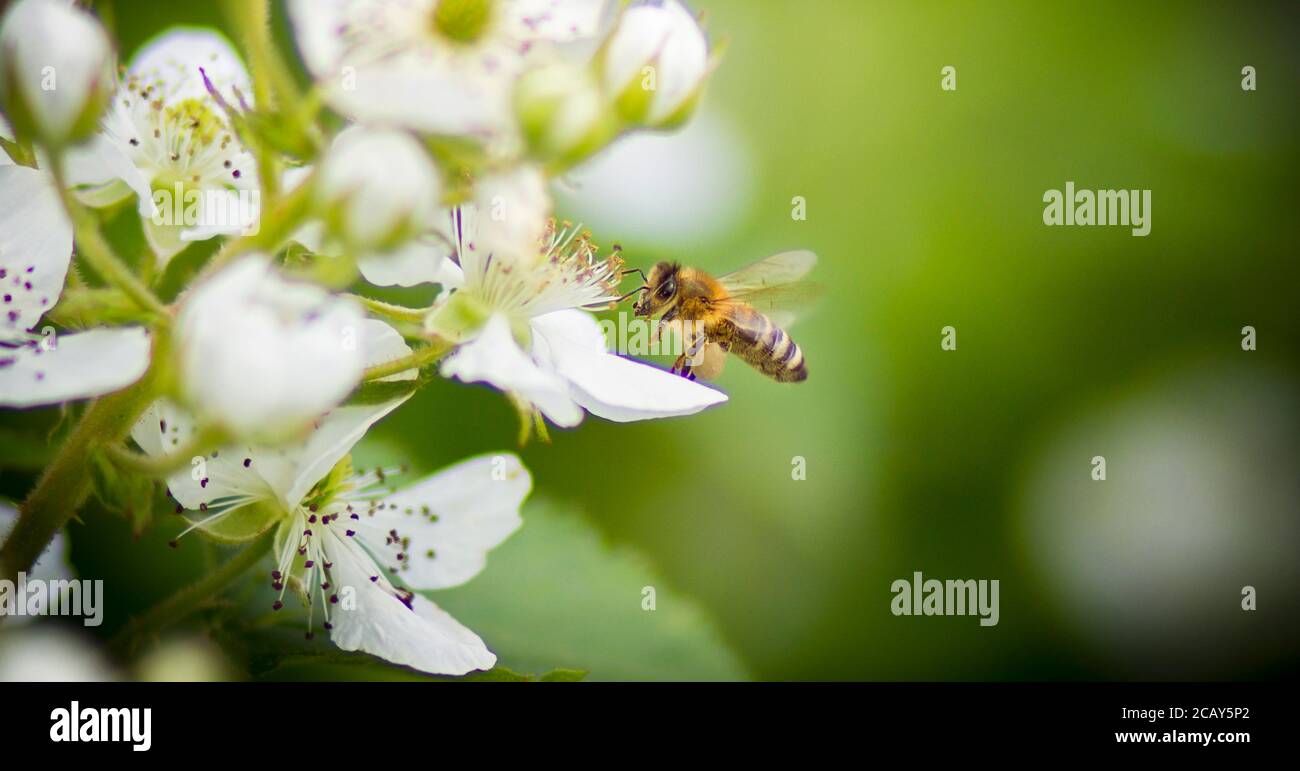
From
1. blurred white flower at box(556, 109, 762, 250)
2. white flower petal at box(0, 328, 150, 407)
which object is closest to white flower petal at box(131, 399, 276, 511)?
white flower petal at box(0, 328, 150, 407)

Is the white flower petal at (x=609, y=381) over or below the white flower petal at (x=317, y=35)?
below

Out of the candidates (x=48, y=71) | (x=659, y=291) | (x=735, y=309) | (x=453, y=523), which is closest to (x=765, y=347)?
(x=735, y=309)

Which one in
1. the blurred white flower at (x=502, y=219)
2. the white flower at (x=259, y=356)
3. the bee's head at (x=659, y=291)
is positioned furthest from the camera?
the bee's head at (x=659, y=291)

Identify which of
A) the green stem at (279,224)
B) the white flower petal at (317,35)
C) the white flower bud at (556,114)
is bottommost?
the green stem at (279,224)

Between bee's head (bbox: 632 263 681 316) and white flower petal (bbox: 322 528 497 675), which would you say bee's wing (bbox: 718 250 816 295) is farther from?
white flower petal (bbox: 322 528 497 675)

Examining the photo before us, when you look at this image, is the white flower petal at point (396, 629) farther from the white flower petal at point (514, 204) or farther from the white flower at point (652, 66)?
the white flower at point (652, 66)

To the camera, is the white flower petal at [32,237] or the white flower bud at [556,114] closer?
the white flower bud at [556,114]

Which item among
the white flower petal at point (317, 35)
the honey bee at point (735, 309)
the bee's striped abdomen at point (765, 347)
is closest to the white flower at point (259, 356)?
the white flower petal at point (317, 35)

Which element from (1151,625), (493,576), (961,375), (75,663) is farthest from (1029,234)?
(75,663)

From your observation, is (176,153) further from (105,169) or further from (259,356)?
(259,356)
